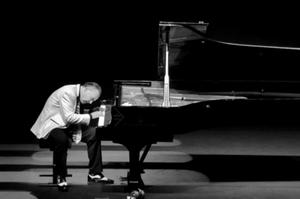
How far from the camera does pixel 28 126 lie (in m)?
7.57

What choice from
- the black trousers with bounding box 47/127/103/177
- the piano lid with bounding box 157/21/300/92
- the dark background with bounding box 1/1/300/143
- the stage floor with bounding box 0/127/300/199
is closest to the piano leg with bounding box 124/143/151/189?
the stage floor with bounding box 0/127/300/199

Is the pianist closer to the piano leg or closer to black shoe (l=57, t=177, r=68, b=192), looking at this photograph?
black shoe (l=57, t=177, r=68, b=192)

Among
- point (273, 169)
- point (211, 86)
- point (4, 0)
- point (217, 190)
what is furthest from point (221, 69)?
point (4, 0)

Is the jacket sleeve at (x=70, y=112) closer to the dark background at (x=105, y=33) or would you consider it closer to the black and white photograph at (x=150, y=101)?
the black and white photograph at (x=150, y=101)

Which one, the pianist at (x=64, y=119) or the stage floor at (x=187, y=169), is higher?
the pianist at (x=64, y=119)

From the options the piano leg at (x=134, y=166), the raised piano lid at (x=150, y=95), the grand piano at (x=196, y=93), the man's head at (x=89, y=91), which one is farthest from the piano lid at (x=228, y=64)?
the piano leg at (x=134, y=166)

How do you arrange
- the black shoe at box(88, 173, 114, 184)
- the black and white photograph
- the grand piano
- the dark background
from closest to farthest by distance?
1. the grand piano
2. the black and white photograph
3. the black shoe at box(88, 173, 114, 184)
4. the dark background

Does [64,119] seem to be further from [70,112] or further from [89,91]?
[89,91]

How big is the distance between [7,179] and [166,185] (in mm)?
1529

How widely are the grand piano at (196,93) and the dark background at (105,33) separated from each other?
1632mm

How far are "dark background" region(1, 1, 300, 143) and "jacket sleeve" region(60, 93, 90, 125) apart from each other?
2766 mm

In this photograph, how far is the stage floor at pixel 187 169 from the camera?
426cm

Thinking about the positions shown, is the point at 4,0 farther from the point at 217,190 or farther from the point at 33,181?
Answer: the point at 217,190

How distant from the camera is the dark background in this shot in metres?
7.03
